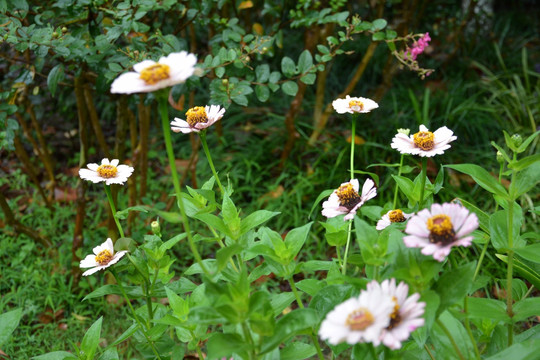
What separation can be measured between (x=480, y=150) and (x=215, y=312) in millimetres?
2081

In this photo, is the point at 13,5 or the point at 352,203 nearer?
the point at 352,203

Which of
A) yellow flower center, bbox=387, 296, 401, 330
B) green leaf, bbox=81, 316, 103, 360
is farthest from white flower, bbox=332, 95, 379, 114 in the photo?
green leaf, bbox=81, 316, 103, 360

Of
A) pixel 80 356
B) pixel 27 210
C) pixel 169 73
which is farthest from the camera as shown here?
pixel 27 210

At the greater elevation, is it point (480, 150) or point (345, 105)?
point (345, 105)

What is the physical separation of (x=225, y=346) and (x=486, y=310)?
410mm

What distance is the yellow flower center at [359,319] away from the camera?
0.62 metres

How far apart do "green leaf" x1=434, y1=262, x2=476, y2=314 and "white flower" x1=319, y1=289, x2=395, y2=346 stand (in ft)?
0.41

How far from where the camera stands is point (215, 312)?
74cm

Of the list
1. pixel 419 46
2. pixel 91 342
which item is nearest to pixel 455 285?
pixel 91 342

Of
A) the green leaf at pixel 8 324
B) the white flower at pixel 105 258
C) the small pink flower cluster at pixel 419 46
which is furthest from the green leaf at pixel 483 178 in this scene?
the small pink flower cluster at pixel 419 46

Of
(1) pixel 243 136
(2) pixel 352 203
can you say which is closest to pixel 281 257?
(2) pixel 352 203

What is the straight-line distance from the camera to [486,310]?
2.81ft

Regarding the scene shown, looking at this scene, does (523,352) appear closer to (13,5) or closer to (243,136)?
(13,5)

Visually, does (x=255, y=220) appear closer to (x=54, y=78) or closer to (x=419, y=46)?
(x=54, y=78)
